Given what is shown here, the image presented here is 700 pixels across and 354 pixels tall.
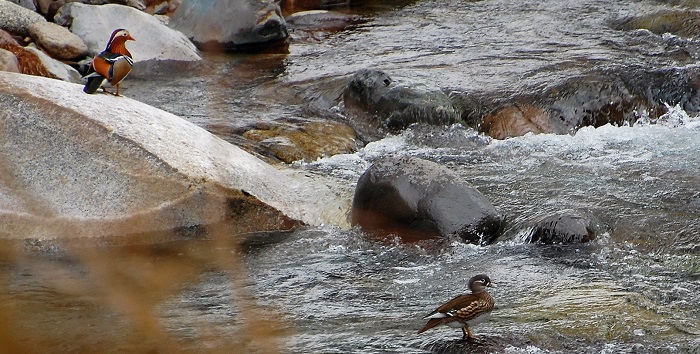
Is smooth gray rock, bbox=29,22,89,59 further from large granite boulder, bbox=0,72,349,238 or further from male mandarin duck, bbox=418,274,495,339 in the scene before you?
male mandarin duck, bbox=418,274,495,339

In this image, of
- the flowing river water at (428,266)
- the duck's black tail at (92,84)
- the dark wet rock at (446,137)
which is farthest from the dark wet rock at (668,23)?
the duck's black tail at (92,84)

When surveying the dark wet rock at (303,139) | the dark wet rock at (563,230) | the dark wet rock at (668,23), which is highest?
the dark wet rock at (668,23)

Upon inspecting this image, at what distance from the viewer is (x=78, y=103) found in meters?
7.12

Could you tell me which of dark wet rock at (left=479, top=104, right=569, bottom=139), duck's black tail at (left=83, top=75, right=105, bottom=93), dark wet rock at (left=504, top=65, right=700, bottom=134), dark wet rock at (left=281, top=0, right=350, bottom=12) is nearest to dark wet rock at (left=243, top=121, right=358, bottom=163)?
dark wet rock at (left=479, top=104, right=569, bottom=139)

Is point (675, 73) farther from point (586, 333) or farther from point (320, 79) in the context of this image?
point (586, 333)

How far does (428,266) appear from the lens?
6.45 meters

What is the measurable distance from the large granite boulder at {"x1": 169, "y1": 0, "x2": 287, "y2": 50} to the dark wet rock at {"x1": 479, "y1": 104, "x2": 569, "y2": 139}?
4.41 m

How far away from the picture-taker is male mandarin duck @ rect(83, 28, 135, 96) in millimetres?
7340

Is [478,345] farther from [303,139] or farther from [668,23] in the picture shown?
[668,23]

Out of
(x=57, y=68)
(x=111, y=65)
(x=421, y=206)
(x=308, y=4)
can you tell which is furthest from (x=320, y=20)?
(x=421, y=206)

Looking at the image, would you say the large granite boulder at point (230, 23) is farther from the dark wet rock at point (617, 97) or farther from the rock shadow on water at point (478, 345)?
the rock shadow on water at point (478, 345)

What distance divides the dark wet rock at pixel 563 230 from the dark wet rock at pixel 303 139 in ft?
9.21

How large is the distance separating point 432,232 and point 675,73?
17.7ft

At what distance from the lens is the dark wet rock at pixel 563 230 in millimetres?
6777
